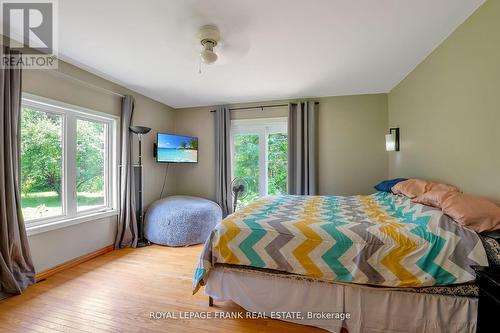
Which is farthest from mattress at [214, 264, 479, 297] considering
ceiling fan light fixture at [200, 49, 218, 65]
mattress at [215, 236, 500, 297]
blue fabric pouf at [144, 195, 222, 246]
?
ceiling fan light fixture at [200, 49, 218, 65]

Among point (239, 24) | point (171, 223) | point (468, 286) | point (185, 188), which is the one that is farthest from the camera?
point (185, 188)

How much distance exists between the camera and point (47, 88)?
97.6 inches

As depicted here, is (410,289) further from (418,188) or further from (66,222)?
(66,222)

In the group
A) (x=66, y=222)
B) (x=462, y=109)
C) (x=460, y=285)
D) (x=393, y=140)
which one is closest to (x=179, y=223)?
(x=66, y=222)

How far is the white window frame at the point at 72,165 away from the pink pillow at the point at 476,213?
3695mm

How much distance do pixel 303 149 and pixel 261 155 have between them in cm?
82

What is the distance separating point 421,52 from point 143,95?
3883 millimetres

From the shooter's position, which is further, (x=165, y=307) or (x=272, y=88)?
(x=272, y=88)

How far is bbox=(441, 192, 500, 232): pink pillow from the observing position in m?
1.39

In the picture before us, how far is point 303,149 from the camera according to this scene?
12.8ft

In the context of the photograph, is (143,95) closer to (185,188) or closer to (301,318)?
(185,188)

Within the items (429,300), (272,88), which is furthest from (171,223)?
(429,300)

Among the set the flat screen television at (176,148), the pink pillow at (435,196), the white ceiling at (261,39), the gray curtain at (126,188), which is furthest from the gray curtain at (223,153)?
the pink pillow at (435,196)

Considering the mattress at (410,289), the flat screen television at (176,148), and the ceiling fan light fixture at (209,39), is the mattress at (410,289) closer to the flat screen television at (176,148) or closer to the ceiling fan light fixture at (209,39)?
the ceiling fan light fixture at (209,39)
